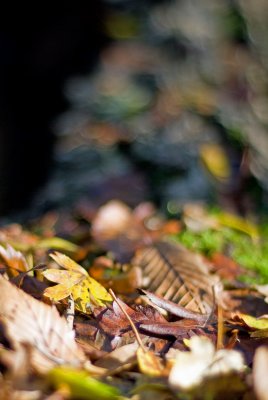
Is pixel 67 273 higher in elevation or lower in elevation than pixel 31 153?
higher

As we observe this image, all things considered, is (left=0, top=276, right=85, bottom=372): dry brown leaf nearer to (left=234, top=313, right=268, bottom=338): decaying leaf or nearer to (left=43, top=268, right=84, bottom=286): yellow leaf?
(left=43, top=268, right=84, bottom=286): yellow leaf

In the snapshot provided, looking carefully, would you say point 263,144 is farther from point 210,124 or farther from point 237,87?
point 237,87

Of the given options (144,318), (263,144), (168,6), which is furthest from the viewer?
(168,6)

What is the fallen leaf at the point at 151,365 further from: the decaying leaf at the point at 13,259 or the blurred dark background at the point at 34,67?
the blurred dark background at the point at 34,67

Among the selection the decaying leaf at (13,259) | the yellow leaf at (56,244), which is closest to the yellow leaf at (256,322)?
the decaying leaf at (13,259)

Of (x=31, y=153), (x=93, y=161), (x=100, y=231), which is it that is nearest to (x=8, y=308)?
(x=100, y=231)

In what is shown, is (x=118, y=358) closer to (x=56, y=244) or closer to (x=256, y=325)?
(x=256, y=325)

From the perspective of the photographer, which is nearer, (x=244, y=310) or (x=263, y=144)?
(x=244, y=310)

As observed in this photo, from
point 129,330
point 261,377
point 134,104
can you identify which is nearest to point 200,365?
point 261,377
